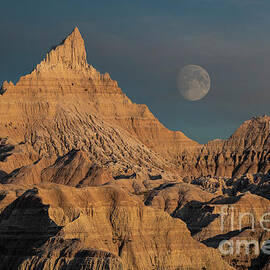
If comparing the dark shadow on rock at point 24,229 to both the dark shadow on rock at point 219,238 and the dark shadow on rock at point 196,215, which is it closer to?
the dark shadow on rock at point 219,238

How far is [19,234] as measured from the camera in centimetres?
12062

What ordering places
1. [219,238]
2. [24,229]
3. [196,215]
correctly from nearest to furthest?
[24,229] → [219,238] → [196,215]

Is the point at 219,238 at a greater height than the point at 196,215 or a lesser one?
lesser

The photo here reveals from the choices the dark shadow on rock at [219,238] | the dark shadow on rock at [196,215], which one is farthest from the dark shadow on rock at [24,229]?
the dark shadow on rock at [196,215]

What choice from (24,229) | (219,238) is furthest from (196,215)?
(24,229)

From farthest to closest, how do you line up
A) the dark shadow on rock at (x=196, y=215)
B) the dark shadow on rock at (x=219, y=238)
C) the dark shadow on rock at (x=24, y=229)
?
the dark shadow on rock at (x=196, y=215) < the dark shadow on rock at (x=219, y=238) < the dark shadow on rock at (x=24, y=229)

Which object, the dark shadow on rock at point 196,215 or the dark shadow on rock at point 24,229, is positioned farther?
the dark shadow on rock at point 196,215

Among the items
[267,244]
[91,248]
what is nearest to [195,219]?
[267,244]

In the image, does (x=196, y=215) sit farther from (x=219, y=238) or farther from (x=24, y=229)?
(x=24, y=229)

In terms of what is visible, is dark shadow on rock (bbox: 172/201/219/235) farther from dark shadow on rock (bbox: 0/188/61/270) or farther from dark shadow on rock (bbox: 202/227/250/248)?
dark shadow on rock (bbox: 0/188/61/270)

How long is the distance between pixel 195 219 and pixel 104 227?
6204cm

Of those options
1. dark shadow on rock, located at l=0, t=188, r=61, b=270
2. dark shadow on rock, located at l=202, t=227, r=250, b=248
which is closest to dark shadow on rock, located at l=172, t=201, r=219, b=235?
dark shadow on rock, located at l=202, t=227, r=250, b=248

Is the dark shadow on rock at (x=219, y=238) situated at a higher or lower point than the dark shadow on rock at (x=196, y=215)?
lower

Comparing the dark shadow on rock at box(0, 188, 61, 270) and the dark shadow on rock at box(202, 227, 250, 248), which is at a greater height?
the dark shadow on rock at box(202, 227, 250, 248)
